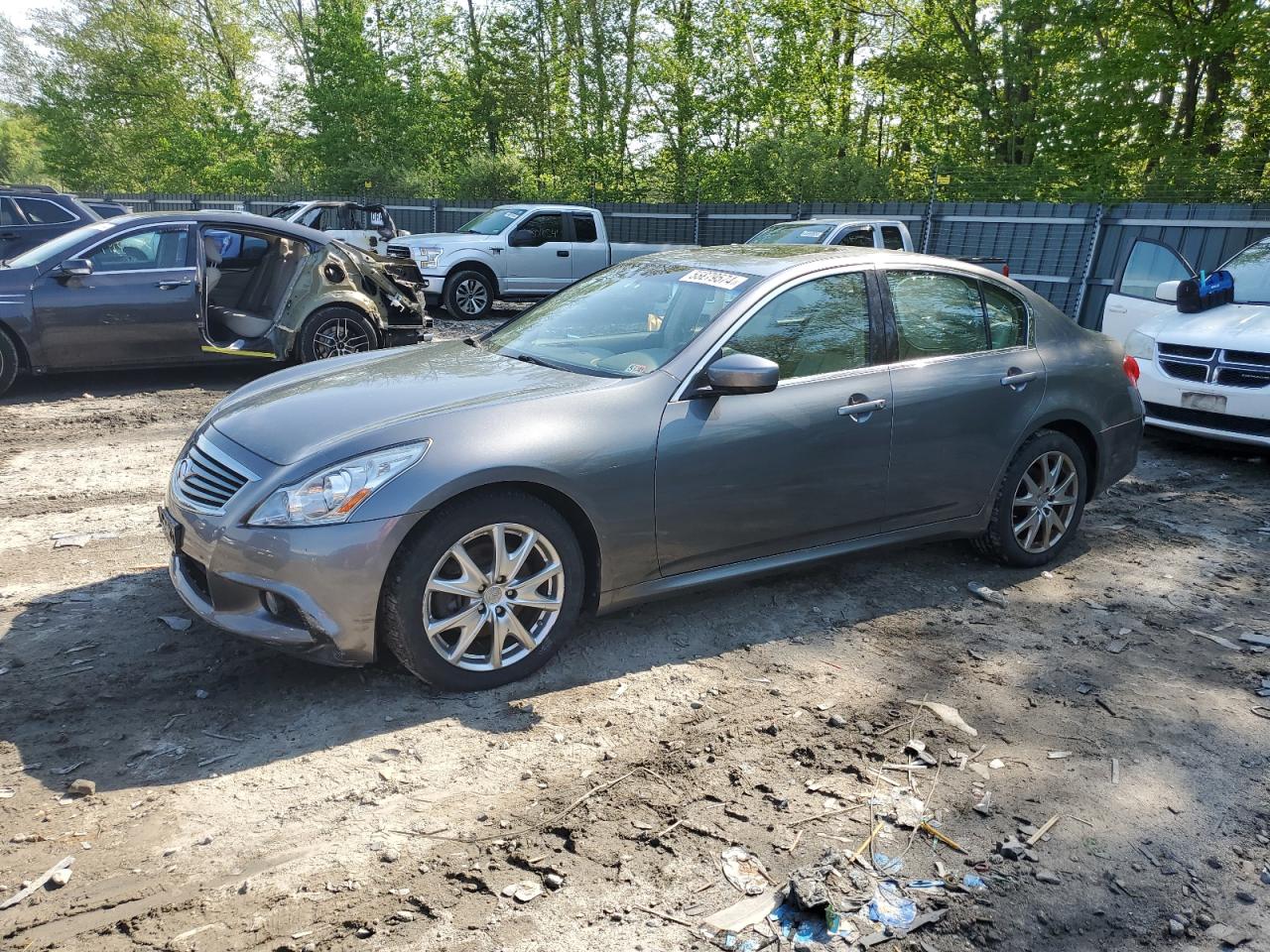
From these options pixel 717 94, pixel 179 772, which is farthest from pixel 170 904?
pixel 717 94

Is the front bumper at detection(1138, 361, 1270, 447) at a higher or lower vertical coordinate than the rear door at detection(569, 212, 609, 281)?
lower

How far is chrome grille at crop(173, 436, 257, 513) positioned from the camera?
Result: 3.46 metres

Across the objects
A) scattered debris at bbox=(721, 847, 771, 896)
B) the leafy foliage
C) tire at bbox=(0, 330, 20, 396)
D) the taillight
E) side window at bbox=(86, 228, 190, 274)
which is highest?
the leafy foliage

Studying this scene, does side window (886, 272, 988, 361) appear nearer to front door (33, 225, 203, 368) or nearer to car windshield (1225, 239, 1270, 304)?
car windshield (1225, 239, 1270, 304)

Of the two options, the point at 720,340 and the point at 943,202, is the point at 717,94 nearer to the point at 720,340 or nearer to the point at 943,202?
the point at 943,202

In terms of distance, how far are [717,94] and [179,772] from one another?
2830 centimetres

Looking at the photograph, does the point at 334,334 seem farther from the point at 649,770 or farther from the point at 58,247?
the point at 649,770

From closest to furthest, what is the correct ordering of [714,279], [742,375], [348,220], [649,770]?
[649,770], [742,375], [714,279], [348,220]

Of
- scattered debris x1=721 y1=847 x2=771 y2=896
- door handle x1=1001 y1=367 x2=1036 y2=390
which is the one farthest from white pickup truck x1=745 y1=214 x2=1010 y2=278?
scattered debris x1=721 y1=847 x2=771 y2=896

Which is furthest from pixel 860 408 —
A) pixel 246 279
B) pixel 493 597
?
pixel 246 279

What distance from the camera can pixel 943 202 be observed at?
1648 cm

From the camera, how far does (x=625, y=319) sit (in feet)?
14.6

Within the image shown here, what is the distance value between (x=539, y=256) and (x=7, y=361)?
9069mm

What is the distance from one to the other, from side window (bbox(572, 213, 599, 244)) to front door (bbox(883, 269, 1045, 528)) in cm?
1214
